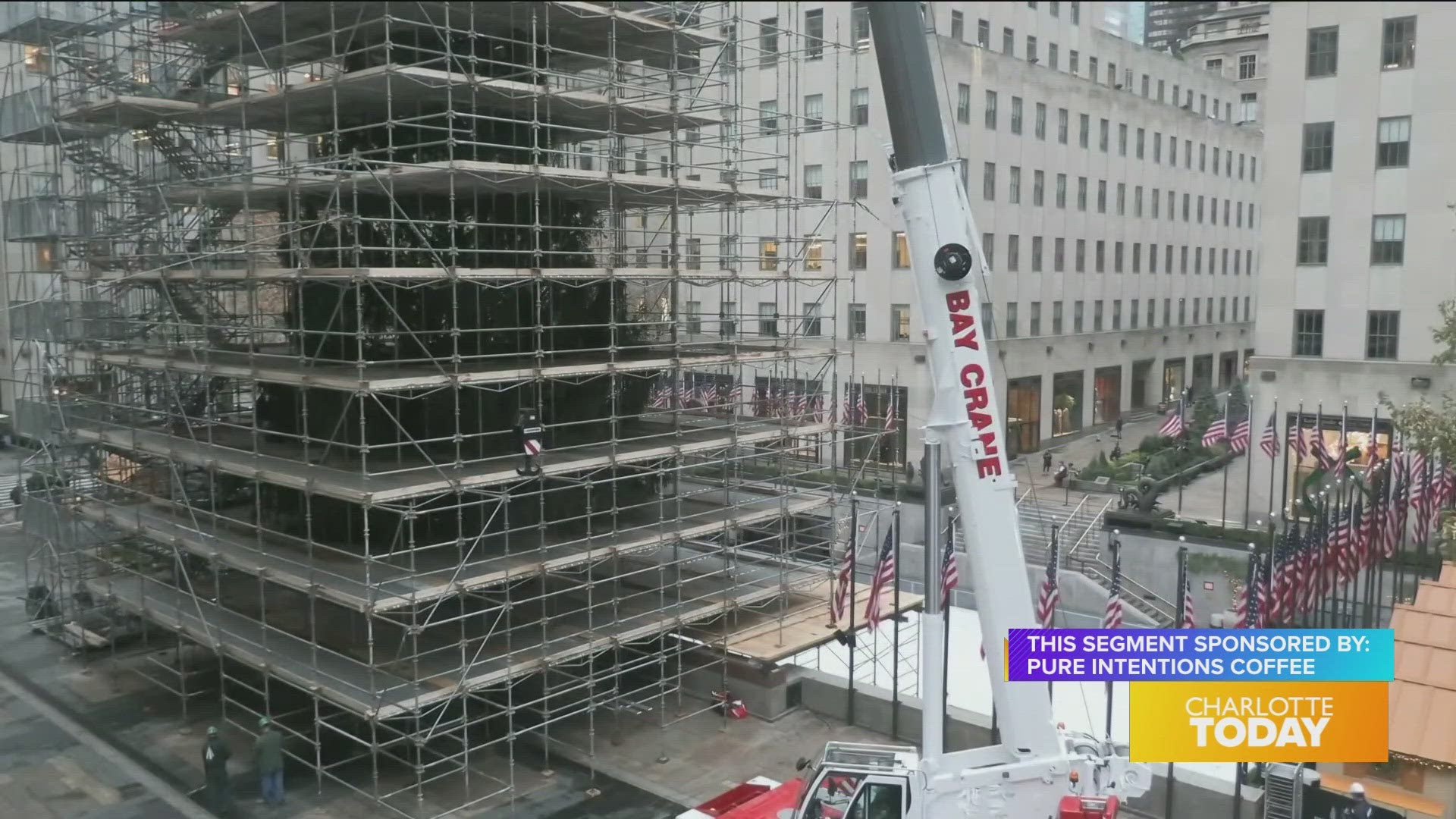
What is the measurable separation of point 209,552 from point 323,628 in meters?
2.28

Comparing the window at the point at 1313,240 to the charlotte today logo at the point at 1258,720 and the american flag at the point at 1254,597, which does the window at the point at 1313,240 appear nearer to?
the american flag at the point at 1254,597

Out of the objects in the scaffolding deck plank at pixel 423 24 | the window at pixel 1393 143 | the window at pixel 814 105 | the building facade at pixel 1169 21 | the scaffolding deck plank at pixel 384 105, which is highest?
the building facade at pixel 1169 21

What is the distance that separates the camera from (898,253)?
39.3 meters

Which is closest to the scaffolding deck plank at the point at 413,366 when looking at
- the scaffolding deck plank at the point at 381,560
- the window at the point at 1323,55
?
the scaffolding deck plank at the point at 381,560

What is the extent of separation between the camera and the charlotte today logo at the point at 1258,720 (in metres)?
12.7

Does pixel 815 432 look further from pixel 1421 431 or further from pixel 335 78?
pixel 1421 431

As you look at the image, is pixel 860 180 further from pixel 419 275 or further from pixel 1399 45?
pixel 419 275

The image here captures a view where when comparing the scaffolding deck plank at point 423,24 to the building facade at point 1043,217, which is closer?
the scaffolding deck plank at point 423,24

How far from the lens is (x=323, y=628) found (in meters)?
19.5

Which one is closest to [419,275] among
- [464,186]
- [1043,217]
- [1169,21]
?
[464,186]

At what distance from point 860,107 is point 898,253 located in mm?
5159

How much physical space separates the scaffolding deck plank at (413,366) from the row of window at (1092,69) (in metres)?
23.9

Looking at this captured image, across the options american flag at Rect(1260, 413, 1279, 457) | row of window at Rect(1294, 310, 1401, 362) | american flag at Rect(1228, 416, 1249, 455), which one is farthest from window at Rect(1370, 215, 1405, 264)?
american flag at Rect(1228, 416, 1249, 455)

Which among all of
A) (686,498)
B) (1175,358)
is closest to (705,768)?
(686,498)
